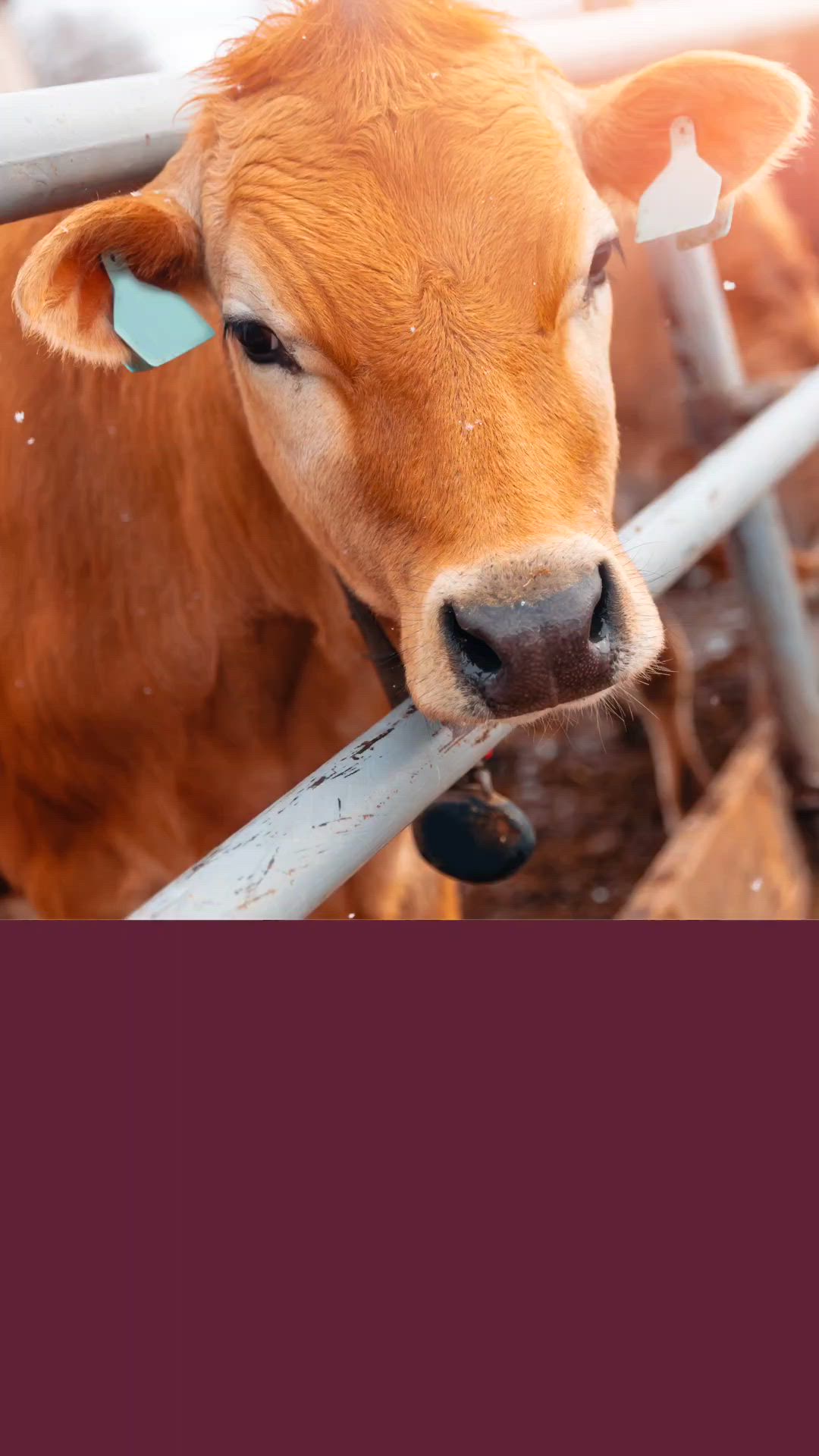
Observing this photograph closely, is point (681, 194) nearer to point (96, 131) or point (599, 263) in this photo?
point (599, 263)

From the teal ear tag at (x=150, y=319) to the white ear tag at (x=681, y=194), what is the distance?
1.41 ft

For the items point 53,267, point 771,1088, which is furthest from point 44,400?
point 771,1088

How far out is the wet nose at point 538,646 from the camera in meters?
0.79

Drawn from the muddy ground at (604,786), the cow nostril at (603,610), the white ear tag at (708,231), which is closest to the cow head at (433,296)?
the cow nostril at (603,610)

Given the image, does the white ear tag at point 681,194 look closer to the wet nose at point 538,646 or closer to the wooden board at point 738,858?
the wet nose at point 538,646

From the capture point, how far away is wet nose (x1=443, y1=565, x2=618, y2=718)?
2.61ft

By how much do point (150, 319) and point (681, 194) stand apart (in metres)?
0.51

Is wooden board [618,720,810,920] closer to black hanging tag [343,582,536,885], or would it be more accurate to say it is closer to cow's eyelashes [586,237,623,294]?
Result: black hanging tag [343,582,536,885]

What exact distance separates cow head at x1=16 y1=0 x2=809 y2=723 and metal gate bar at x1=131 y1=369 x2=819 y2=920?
0.05m

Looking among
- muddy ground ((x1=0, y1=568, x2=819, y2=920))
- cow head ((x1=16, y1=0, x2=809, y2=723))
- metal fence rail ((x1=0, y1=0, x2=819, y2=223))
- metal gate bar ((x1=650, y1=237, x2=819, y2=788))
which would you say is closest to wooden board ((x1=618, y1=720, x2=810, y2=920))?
metal gate bar ((x1=650, y1=237, x2=819, y2=788))

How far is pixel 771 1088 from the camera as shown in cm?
96

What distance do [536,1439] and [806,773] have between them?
1528mm

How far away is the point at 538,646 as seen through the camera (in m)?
0.80

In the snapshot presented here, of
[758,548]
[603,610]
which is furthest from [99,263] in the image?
[758,548]
